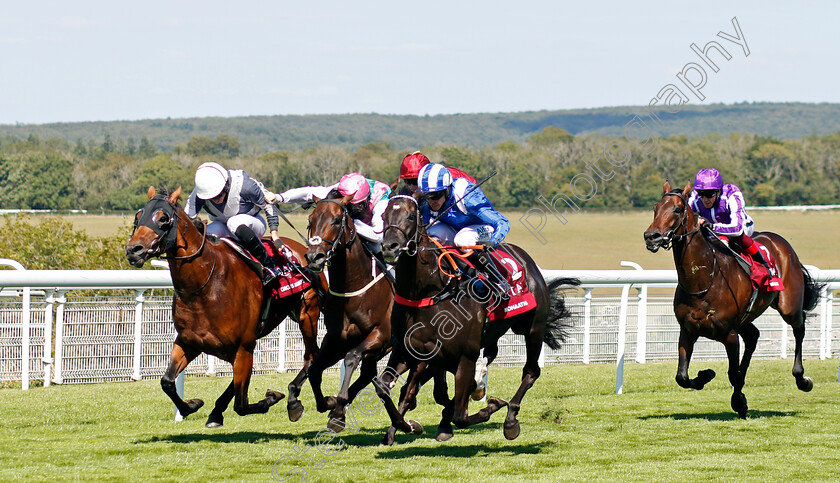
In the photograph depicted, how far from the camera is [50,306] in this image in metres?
8.10

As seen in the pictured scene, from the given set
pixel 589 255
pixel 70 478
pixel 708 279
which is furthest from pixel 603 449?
pixel 589 255

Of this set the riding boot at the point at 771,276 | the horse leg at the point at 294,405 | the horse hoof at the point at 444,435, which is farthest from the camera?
the riding boot at the point at 771,276

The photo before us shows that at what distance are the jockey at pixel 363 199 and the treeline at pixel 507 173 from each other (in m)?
47.0

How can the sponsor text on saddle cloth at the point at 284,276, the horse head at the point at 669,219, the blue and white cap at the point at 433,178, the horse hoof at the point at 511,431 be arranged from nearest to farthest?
the blue and white cap at the point at 433,178 → the horse hoof at the point at 511,431 → the sponsor text on saddle cloth at the point at 284,276 → the horse head at the point at 669,219

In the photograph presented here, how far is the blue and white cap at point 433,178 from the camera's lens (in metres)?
5.71

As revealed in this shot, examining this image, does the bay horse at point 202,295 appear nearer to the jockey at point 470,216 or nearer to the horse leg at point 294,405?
the horse leg at point 294,405

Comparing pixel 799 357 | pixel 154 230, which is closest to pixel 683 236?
pixel 799 357

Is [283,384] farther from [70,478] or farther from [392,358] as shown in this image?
[70,478]

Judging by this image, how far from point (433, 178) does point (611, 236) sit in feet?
159

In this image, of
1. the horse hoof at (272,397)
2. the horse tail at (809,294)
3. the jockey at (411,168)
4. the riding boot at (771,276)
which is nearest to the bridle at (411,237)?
the jockey at (411,168)

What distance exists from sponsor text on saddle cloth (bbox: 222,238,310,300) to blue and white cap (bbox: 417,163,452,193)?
52.1 inches

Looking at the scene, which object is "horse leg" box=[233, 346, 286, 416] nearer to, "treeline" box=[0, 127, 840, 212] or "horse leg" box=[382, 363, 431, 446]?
"horse leg" box=[382, 363, 431, 446]

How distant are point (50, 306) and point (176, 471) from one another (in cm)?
358

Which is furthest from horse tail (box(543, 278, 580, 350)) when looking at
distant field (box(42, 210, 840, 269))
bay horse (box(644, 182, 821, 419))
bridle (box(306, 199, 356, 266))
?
distant field (box(42, 210, 840, 269))
